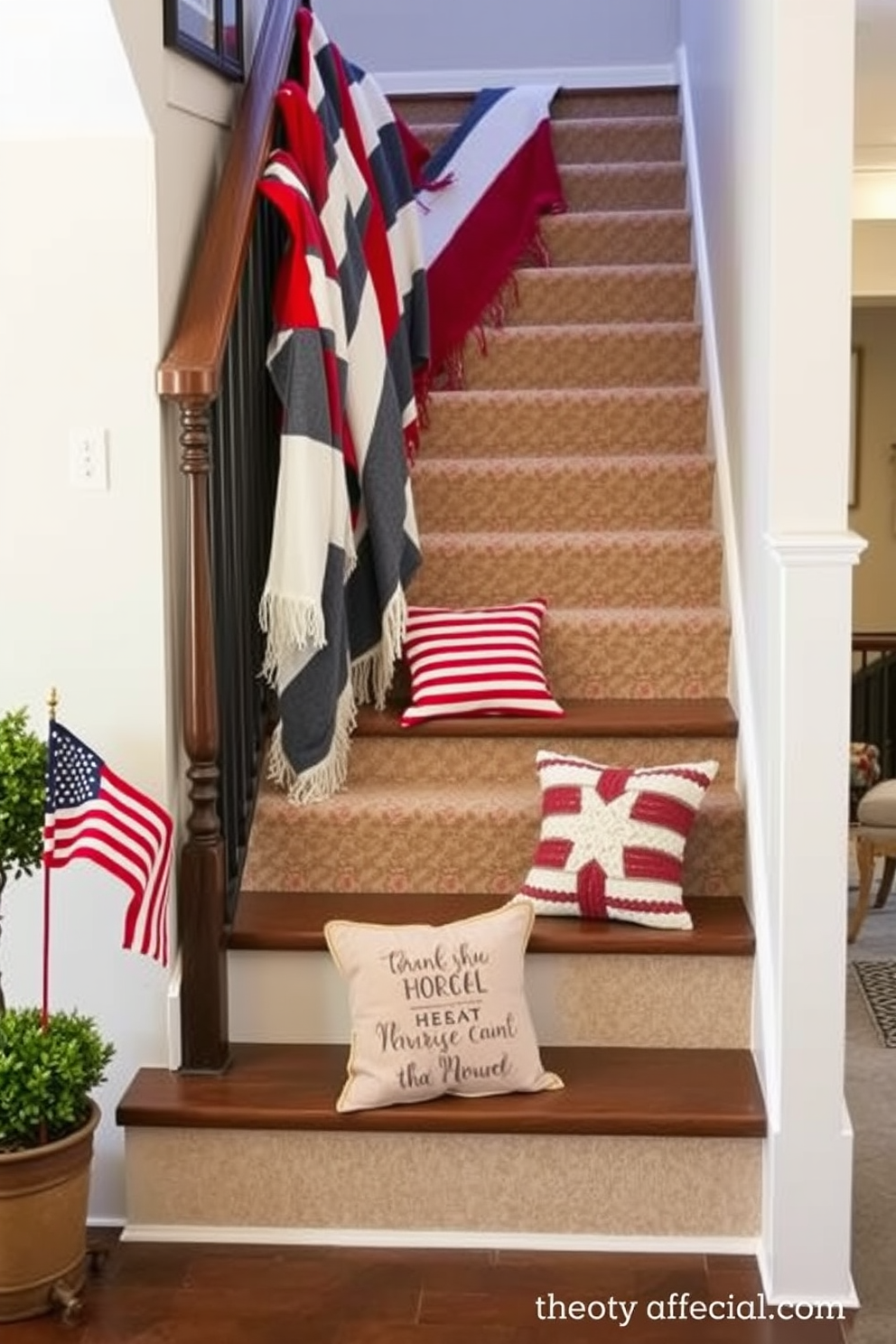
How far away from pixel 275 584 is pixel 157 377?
493 millimetres

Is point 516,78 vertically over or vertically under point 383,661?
over

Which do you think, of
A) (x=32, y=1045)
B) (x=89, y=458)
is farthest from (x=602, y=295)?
(x=32, y=1045)

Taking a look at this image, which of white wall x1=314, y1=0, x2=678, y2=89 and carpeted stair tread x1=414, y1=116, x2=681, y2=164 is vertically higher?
white wall x1=314, y1=0, x2=678, y2=89

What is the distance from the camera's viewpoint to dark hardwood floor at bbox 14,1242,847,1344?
280 cm

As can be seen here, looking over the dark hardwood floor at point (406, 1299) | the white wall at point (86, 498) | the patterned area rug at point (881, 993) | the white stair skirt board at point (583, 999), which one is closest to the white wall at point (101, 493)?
the white wall at point (86, 498)

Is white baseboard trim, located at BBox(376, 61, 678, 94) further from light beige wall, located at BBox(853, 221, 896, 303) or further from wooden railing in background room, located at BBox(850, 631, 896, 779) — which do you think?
wooden railing in background room, located at BBox(850, 631, 896, 779)

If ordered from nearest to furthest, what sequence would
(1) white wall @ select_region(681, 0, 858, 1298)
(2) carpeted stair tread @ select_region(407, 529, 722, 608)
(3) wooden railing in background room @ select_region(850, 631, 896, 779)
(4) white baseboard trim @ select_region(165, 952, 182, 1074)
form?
(1) white wall @ select_region(681, 0, 858, 1298) < (4) white baseboard trim @ select_region(165, 952, 182, 1074) < (2) carpeted stair tread @ select_region(407, 529, 722, 608) < (3) wooden railing in background room @ select_region(850, 631, 896, 779)

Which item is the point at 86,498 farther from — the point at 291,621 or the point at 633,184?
the point at 633,184

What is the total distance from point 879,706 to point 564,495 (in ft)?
12.7

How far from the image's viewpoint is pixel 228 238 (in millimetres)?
3314

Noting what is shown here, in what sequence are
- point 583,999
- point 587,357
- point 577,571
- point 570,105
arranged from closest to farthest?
point 583,999 < point 577,571 < point 587,357 < point 570,105

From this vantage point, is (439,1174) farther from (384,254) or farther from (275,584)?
(384,254)

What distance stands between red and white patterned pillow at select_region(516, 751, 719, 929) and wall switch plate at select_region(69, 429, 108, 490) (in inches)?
39.0

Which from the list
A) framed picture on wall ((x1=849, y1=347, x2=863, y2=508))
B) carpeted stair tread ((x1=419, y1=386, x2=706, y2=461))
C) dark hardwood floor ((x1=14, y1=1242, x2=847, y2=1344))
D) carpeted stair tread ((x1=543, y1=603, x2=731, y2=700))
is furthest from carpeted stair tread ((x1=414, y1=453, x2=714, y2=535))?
framed picture on wall ((x1=849, y1=347, x2=863, y2=508))
